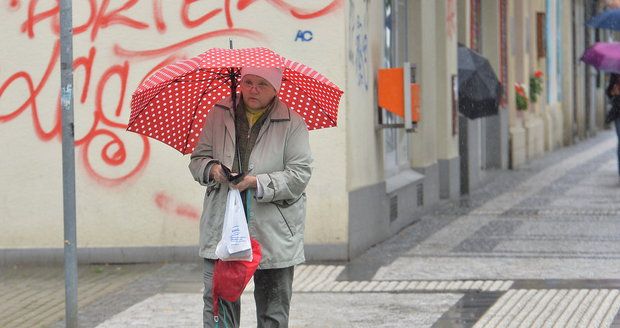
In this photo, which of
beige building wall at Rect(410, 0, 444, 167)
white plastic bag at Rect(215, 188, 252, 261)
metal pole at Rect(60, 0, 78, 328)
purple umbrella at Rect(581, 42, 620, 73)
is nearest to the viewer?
white plastic bag at Rect(215, 188, 252, 261)

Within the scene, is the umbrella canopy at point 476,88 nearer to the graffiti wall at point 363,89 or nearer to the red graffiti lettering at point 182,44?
the graffiti wall at point 363,89

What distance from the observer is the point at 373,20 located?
12672 millimetres

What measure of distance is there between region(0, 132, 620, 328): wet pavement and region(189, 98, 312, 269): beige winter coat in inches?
80.3

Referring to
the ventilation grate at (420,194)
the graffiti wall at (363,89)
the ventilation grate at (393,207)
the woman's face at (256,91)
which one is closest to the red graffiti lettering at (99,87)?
the graffiti wall at (363,89)

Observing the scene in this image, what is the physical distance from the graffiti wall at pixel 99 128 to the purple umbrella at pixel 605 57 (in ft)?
27.3

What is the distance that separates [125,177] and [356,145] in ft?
6.14

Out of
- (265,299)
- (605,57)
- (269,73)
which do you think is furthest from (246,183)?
(605,57)

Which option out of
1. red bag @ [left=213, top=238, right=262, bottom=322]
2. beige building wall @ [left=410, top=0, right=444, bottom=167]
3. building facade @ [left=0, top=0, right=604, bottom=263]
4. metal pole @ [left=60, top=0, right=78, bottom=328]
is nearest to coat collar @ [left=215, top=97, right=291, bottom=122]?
red bag @ [left=213, top=238, right=262, bottom=322]

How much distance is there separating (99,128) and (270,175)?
5.31 m

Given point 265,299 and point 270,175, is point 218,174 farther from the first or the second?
point 265,299

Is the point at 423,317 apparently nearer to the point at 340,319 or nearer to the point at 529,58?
the point at 340,319

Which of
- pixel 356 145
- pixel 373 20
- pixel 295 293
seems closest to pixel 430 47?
pixel 373 20

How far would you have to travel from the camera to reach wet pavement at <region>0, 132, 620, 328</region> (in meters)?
8.94

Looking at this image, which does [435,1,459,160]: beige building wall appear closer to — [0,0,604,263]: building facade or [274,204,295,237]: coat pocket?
[0,0,604,263]: building facade
